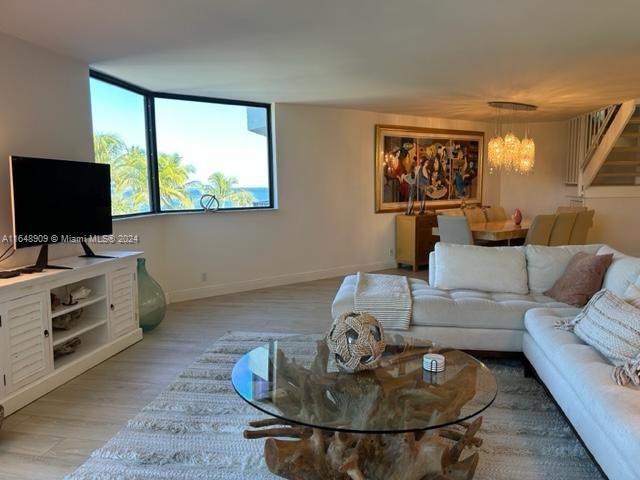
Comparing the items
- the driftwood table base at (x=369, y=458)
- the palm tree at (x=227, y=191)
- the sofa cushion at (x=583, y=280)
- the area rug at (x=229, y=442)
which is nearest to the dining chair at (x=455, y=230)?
the sofa cushion at (x=583, y=280)

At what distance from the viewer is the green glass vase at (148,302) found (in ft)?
13.2

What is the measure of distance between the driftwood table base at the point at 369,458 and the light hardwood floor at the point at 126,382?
1056 millimetres

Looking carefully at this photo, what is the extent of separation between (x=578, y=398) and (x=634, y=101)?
16.9 ft

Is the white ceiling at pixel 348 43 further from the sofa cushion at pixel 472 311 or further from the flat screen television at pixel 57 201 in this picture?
the sofa cushion at pixel 472 311

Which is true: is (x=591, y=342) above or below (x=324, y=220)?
below

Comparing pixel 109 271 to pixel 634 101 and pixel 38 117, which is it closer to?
pixel 38 117

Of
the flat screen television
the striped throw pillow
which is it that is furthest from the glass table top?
the flat screen television

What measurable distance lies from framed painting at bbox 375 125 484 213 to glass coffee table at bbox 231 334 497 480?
484 centimetres

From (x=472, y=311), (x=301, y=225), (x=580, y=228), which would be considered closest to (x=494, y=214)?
(x=580, y=228)

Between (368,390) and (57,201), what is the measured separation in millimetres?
2575

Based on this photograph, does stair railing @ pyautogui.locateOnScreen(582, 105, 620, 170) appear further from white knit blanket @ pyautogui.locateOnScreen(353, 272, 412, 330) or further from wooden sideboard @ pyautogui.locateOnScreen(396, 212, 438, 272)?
white knit blanket @ pyautogui.locateOnScreen(353, 272, 412, 330)

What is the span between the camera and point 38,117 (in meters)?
3.31

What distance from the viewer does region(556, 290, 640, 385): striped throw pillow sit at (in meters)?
1.98

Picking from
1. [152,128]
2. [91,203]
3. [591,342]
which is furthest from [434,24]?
[152,128]
